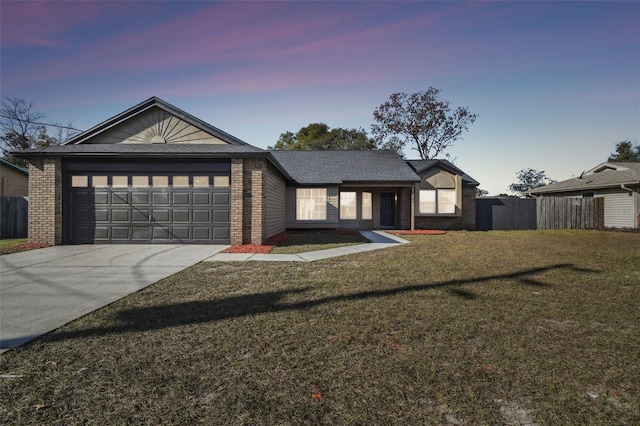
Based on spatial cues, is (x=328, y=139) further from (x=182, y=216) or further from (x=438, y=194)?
(x=182, y=216)

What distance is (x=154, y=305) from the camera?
15.1 ft

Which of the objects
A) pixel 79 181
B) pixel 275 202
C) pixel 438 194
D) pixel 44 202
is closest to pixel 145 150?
pixel 79 181

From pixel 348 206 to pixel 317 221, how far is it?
2.51 metres

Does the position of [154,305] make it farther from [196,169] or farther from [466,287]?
[196,169]

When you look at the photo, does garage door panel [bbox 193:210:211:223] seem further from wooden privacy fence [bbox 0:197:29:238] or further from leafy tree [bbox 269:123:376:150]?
leafy tree [bbox 269:123:376:150]

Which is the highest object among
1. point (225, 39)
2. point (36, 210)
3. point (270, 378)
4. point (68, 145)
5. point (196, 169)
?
point (225, 39)

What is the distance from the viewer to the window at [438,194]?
62.2ft

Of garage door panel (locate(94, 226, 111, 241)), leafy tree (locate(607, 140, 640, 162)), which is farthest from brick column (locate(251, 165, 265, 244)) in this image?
leafy tree (locate(607, 140, 640, 162))

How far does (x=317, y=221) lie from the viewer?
1742 centimetres

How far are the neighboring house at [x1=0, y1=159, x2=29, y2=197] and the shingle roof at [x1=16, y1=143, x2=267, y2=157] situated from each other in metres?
12.2

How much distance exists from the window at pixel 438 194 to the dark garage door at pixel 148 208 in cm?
1215

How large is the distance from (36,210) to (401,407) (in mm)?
13277

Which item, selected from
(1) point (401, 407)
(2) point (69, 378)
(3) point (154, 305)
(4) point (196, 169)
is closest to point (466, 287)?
(1) point (401, 407)

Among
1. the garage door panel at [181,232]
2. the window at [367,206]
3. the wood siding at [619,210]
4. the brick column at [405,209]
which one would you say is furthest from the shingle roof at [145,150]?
the wood siding at [619,210]
